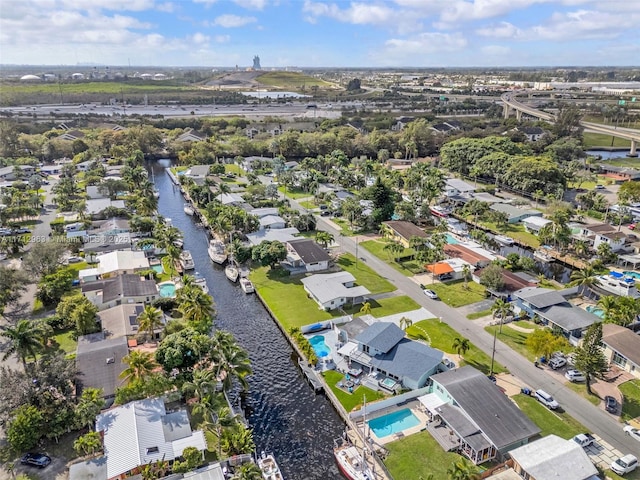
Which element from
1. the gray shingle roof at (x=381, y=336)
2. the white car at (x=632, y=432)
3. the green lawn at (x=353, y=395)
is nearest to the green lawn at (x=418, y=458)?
the green lawn at (x=353, y=395)

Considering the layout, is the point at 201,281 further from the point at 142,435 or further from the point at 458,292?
the point at 458,292

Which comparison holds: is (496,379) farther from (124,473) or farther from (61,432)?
(61,432)

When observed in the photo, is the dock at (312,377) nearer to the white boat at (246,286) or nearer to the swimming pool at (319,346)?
the swimming pool at (319,346)

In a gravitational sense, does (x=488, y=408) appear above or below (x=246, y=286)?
below

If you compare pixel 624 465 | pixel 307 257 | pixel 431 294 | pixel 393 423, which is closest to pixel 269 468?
pixel 393 423

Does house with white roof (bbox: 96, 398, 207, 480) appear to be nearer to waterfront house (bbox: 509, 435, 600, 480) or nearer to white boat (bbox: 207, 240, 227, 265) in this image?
waterfront house (bbox: 509, 435, 600, 480)

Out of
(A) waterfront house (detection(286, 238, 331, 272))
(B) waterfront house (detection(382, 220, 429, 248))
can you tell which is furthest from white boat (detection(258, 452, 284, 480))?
(B) waterfront house (detection(382, 220, 429, 248))

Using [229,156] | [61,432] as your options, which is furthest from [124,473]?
[229,156]
